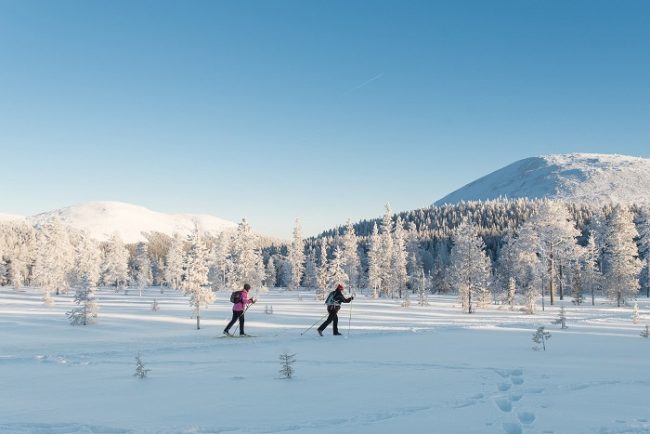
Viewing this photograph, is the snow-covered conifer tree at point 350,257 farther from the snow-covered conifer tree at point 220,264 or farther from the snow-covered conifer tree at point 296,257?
the snow-covered conifer tree at point 220,264

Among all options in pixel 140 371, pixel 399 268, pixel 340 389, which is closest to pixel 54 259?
pixel 399 268

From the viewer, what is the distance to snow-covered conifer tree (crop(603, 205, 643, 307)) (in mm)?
44375

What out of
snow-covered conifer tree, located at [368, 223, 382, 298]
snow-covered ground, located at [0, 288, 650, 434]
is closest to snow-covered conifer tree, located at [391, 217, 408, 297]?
snow-covered conifer tree, located at [368, 223, 382, 298]

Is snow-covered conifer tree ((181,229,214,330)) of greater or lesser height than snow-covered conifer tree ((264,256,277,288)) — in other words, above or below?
above

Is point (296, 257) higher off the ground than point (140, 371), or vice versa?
point (296, 257)

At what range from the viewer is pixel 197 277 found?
28.9m

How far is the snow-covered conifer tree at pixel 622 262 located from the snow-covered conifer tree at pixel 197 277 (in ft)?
130

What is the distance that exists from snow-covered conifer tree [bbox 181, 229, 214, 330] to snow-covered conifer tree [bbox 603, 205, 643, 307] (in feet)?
130

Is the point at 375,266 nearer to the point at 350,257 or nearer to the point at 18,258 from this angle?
the point at 350,257

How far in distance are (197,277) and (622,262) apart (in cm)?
4103

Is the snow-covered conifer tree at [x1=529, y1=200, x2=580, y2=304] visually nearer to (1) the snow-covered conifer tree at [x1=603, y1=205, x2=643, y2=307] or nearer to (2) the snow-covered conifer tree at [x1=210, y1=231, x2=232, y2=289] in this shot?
(1) the snow-covered conifer tree at [x1=603, y1=205, x2=643, y2=307]

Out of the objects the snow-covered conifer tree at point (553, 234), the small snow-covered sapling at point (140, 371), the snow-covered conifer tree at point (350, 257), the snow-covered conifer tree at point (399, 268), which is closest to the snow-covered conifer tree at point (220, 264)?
the snow-covered conifer tree at point (350, 257)

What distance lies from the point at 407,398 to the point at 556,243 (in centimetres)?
4650

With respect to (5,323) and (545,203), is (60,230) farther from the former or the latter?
(545,203)
